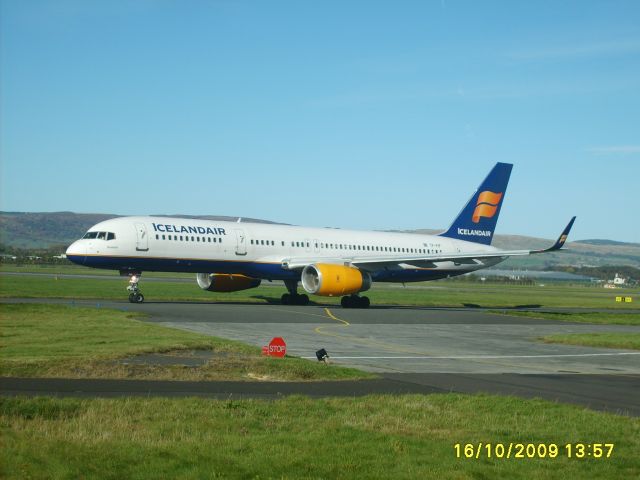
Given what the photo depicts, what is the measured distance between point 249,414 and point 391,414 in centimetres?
228

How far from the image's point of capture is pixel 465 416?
13328 mm

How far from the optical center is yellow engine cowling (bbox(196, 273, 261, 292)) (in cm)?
4847

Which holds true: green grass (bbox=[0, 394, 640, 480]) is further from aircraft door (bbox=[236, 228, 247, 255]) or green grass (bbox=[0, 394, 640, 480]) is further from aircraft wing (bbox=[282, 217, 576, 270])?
aircraft wing (bbox=[282, 217, 576, 270])

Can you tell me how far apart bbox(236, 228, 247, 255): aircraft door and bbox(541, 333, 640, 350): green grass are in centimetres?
1853

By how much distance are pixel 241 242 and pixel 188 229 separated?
3.24 metres

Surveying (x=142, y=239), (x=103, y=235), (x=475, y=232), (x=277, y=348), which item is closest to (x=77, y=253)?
(x=103, y=235)

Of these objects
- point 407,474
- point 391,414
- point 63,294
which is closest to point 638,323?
point 63,294

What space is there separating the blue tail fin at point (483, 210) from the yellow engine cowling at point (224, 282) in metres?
16.4

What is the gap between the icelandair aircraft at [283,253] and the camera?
42062mm

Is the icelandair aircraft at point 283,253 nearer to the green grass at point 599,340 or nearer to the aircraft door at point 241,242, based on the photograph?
the aircraft door at point 241,242

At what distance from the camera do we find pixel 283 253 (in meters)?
47.6

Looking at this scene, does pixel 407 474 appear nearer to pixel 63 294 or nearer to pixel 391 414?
pixel 391 414

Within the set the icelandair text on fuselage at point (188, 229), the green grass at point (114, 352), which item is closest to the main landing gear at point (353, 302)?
the icelandair text on fuselage at point (188, 229)
